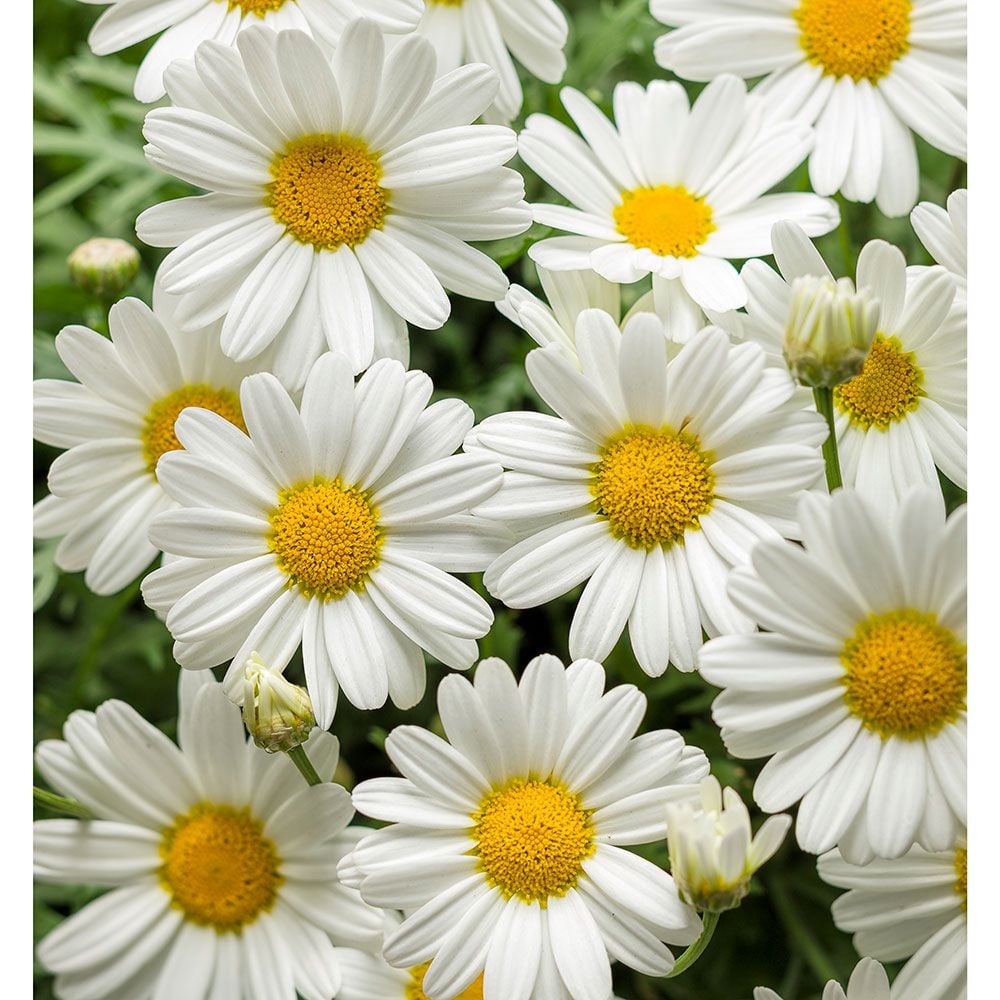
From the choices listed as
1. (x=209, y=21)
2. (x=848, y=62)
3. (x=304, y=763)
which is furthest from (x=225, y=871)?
(x=848, y=62)

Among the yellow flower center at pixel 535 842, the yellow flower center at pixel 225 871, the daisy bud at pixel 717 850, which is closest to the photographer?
the daisy bud at pixel 717 850

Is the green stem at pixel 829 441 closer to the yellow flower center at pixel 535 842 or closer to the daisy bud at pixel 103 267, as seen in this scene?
the yellow flower center at pixel 535 842

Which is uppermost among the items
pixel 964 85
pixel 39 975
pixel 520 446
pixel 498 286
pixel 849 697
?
pixel 964 85

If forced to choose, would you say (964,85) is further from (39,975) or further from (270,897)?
(39,975)

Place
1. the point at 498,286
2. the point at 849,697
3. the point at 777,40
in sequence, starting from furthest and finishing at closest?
the point at 777,40
the point at 498,286
the point at 849,697

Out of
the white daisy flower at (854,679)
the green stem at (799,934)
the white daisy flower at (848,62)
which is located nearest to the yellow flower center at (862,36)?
the white daisy flower at (848,62)

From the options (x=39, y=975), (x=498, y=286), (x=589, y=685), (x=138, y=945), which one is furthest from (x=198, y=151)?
(x=39, y=975)

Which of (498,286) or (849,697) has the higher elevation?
(498,286)
